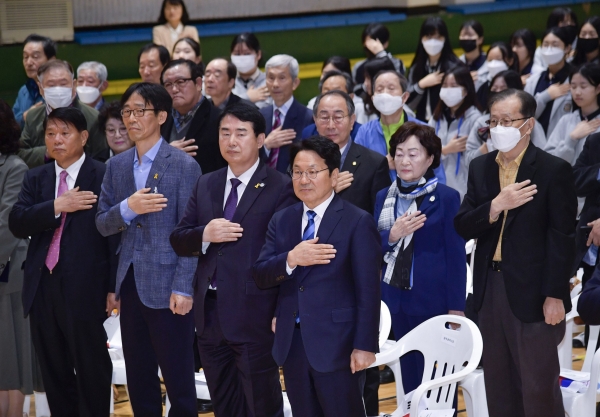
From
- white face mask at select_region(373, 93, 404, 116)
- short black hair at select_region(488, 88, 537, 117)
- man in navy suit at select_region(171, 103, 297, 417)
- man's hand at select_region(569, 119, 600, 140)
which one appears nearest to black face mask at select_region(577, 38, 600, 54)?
man's hand at select_region(569, 119, 600, 140)

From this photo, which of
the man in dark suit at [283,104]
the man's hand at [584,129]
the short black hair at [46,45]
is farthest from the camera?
the short black hair at [46,45]

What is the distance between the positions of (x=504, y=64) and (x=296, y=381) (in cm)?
519

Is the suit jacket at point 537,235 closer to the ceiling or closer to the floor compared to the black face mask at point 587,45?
closer to the floor

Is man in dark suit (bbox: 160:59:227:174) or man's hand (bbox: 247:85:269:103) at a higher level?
man's hand (bbox: 247:85:269:103)

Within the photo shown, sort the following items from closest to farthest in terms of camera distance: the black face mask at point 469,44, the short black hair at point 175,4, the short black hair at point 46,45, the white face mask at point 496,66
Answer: the short black hair at point 46,45
the white face mask at point 496,66
the black face mask at point 469,44
the short black hair at point 175,4

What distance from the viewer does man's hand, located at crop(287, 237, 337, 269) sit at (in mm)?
3295

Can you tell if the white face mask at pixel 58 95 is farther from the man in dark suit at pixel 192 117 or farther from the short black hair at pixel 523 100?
the short black hair at pixel 523 100

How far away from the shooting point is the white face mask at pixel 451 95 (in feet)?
19.5

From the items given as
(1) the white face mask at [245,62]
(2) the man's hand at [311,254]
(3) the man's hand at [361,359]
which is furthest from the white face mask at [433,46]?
(3) the man's hand at [361,359]

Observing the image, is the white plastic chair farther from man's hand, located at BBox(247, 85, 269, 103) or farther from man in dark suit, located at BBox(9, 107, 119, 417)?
man's hand, located at BBox(247, 85, 269, 103)

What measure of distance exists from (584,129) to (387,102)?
1518 millimetres

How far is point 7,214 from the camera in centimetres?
443

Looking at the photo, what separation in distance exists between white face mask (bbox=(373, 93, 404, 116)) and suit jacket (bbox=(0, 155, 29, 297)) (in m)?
2.07

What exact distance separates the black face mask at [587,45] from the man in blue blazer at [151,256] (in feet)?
15.9
